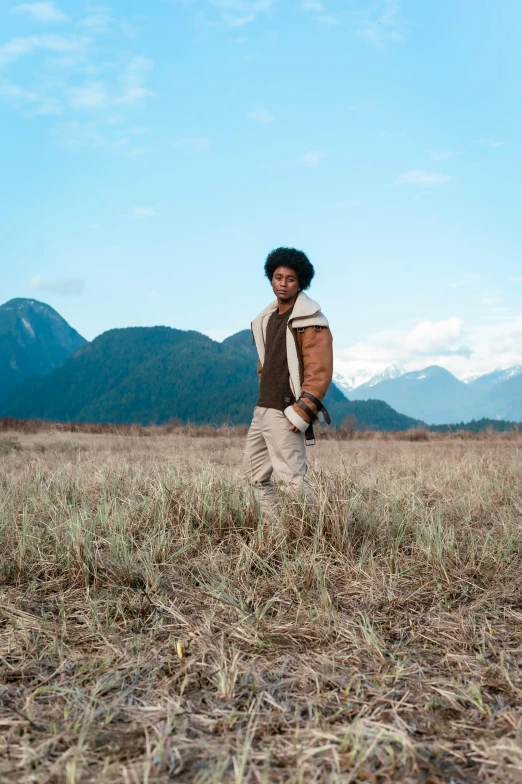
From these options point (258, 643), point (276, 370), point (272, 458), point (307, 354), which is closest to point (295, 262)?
point (307, 354)

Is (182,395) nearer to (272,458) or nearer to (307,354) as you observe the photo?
(272,458)

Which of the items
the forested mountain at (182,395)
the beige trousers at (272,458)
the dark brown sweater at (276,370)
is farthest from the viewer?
the forested mountain at (182,395)

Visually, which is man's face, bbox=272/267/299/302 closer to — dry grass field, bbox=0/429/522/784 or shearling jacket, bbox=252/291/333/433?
shearling jacket, bbox=252/291/333/433

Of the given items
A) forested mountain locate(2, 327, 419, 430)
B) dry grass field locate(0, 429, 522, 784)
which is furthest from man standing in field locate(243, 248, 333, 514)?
forested mountain locate(2, 327, 419, 430)

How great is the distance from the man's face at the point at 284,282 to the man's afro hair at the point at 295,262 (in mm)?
45

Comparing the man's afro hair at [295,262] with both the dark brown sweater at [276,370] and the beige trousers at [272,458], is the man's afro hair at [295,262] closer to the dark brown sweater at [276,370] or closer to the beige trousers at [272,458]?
the dark brown sweater at [276,370]

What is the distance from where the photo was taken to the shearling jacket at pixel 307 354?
178 inches

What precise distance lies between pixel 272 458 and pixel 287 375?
68 centimetres

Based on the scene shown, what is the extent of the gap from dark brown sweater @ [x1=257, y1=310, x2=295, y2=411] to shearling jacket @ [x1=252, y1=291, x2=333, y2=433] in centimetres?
10

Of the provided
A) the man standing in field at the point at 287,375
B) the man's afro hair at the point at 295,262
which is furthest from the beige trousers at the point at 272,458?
the man's afro hair at the point at 295,262

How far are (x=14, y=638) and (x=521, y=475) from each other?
5.79 meters

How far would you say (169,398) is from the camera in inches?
6604

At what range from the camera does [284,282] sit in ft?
15.8

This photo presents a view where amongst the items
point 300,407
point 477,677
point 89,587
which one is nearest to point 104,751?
point 477,677
